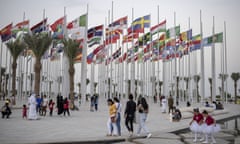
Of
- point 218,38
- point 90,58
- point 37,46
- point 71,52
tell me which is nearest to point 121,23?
point 71,52

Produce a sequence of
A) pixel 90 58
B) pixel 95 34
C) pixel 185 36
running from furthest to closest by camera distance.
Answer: pixel 90 58
pixel 185 36
pixel 95 34

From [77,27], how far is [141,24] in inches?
348

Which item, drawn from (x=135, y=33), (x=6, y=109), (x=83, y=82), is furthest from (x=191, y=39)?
(x=6, y=109)

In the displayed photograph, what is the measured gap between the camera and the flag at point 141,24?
34.6 metres

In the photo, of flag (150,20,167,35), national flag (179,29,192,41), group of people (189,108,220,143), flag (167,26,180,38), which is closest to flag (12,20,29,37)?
flag (150,20,167,35)

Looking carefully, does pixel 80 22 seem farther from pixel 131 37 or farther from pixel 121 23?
pixel 131 37

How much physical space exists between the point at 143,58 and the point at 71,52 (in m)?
20.7

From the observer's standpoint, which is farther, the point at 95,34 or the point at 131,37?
the point at 131,37

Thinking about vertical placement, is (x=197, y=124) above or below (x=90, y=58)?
below

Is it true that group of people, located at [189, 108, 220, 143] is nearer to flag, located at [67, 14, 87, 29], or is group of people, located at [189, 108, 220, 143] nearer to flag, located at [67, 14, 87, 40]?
flag, located at [67, 14, 87, 29]

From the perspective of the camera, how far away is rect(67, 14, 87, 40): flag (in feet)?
105

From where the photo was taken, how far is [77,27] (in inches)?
1276

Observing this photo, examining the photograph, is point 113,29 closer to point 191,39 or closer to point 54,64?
point 191,39

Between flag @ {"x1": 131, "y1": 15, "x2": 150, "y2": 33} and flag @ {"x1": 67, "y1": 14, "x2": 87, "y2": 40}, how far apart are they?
7.35 m
